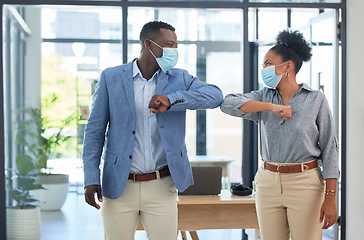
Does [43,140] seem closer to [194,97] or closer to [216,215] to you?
[216,215]

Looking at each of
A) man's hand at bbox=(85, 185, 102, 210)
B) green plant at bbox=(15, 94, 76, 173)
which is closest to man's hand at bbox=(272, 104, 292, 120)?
man's hand at bbox=(85, 185, 102, 210)

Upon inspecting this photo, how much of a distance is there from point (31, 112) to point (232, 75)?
1864 millimetres

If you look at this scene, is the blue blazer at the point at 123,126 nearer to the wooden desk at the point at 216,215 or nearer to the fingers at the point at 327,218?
the fingers at the point at 327,218

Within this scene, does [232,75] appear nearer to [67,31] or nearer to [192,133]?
[192,133]

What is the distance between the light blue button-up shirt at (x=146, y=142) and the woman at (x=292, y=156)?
1.56ft

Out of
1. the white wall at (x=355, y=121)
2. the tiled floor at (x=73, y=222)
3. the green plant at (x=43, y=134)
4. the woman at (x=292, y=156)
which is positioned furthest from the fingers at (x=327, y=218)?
the green plant at (x=43, y=134)

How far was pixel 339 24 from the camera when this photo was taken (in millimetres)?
4523

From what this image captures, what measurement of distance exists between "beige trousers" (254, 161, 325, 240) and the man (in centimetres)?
46

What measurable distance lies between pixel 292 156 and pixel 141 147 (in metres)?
0.75

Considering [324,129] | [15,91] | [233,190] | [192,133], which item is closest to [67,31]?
[15,91]

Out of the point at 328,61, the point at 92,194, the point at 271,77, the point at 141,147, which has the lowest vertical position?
the point at 92,194

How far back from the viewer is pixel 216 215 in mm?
3662

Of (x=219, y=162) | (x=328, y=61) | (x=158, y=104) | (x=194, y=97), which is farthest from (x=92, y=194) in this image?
(x=328, y=61)

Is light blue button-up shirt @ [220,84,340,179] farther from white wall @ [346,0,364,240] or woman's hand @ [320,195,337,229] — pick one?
white wall @ [346,0,364,240]
